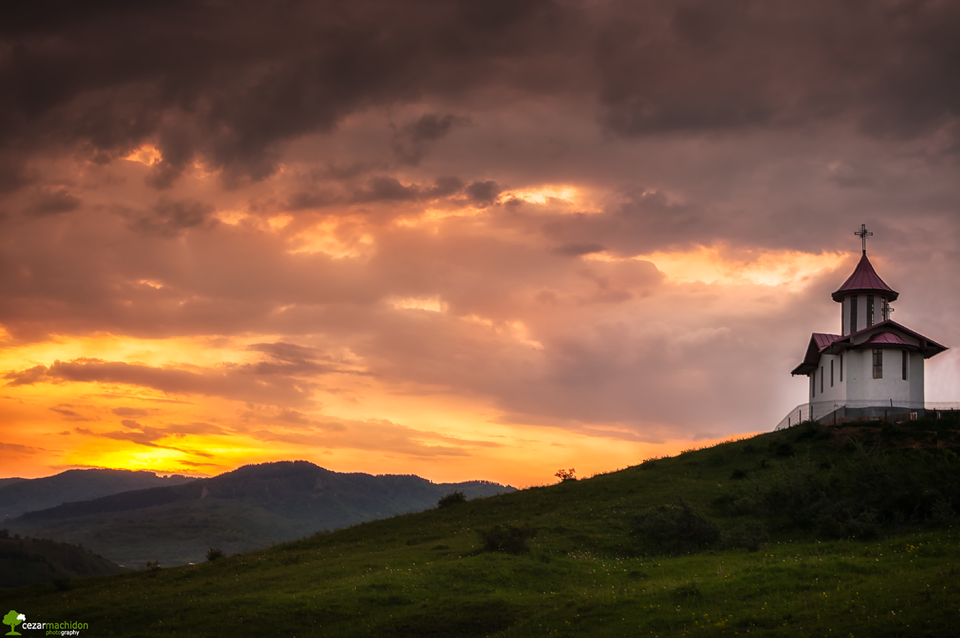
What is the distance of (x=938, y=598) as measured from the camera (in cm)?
2020

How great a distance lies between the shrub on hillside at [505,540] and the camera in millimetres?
37531

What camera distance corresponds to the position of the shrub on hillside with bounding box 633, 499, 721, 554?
37.7 metres

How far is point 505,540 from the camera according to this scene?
125 feet

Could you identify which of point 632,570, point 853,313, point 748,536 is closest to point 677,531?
point 748,536

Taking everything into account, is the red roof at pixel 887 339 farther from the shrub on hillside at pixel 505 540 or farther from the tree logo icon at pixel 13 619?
the tree logo icon at pixel 13 619

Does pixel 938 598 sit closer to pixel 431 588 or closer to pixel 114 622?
pixel 431 588

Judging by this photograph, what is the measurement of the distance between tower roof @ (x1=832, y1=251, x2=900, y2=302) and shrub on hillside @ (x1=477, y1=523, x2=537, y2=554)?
137 ft

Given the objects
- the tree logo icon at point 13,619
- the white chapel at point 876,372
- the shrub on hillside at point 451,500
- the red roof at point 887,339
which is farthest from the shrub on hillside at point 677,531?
the red roof at point 887,339

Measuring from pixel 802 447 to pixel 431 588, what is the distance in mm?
33371

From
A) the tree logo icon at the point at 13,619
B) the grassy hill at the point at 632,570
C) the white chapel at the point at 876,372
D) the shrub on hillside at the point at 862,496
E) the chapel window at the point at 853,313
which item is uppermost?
the chapel window at the point at 853,313

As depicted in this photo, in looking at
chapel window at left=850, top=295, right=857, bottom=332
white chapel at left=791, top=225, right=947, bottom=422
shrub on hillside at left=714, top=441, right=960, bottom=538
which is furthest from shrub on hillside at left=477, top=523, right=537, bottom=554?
chapel window at left=850, top=295, right=857, bottom=332

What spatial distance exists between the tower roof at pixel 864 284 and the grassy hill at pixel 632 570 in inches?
665

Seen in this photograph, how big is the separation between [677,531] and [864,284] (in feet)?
125

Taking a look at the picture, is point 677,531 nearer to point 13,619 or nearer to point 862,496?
point 862,496
